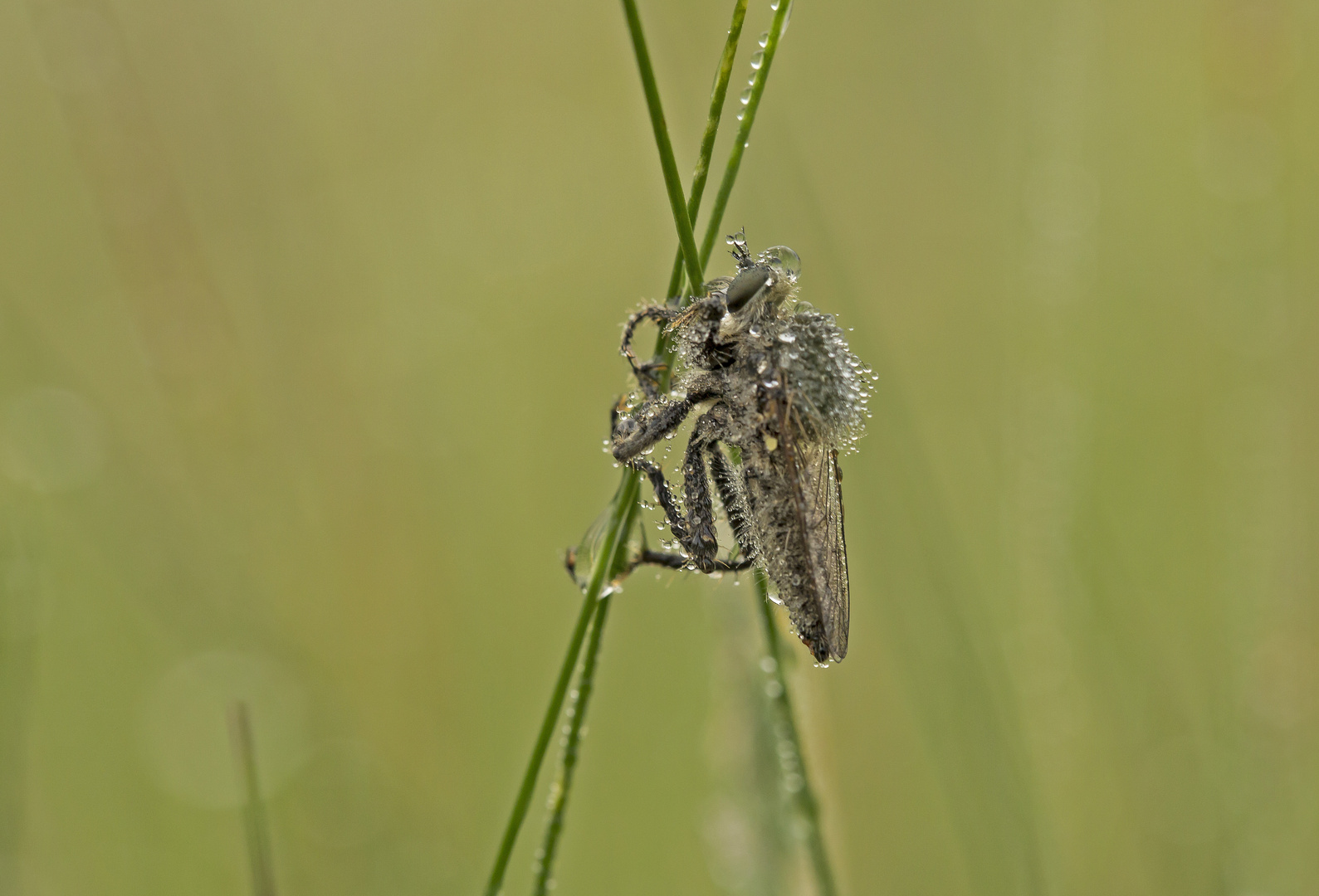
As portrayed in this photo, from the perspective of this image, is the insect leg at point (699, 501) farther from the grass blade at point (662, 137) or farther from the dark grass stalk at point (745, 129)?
the grass blade at point (662, 137)

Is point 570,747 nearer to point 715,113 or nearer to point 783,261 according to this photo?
point 715,113

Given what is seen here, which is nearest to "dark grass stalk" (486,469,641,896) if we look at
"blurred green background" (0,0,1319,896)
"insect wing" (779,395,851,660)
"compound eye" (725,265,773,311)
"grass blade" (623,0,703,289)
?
"grass blade" (623,0,703,289)

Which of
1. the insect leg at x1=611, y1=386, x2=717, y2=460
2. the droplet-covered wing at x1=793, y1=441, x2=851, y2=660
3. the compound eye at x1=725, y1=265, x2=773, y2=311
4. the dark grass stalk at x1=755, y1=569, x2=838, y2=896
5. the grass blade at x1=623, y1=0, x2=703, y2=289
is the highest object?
the compound eye at x1=725, y1=265, x2=773, y2=311

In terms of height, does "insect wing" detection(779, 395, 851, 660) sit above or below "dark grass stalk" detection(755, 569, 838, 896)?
above

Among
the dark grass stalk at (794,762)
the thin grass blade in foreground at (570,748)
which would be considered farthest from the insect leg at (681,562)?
the thin grass blade in foreground at (570,748)

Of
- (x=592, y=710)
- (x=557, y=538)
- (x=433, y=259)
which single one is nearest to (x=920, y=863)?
(x=592, y=710)

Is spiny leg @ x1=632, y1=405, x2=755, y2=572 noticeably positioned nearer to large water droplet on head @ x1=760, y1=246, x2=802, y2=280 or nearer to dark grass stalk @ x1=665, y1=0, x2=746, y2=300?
large water droplet on head @ x1=760, y1=246, x2=802, y2=280
